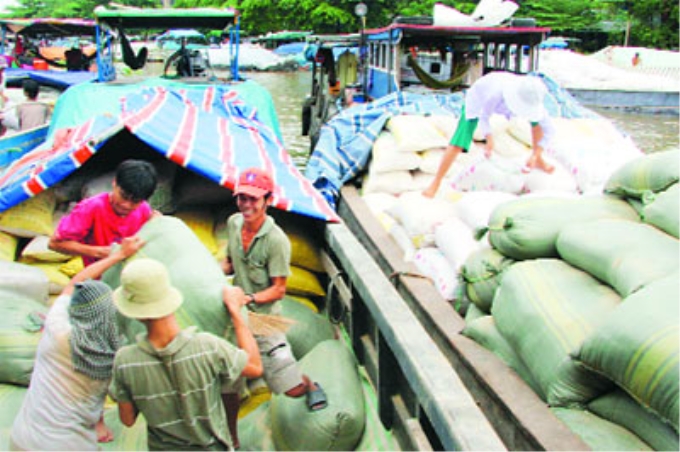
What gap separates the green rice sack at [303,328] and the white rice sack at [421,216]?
2.36ft

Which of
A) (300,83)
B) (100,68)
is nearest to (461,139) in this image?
(100,68)

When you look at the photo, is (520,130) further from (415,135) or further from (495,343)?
(495,343)

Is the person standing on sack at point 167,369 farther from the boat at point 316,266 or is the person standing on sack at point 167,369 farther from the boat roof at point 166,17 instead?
the boat roof at point 166,17

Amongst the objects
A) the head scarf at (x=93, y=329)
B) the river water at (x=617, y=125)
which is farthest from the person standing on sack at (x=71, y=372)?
the river water at (x=617, y=125)

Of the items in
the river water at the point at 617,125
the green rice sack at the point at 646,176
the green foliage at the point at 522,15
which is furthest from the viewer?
the green foliage at the point at 522,15

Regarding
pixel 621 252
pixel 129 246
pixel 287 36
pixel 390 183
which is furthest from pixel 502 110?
pixel 287 36

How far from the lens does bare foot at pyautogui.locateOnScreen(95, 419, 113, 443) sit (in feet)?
8.29

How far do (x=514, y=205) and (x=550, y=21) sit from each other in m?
30.3

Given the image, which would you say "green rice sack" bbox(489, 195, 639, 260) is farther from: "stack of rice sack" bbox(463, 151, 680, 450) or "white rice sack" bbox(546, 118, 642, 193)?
"white rice sack" bbox(546, 118, 642, 193)

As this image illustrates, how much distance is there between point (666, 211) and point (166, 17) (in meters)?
6.16

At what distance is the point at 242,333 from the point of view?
7.43 ft

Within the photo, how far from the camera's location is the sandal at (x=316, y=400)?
2695 millimetres

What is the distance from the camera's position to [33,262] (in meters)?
3.61

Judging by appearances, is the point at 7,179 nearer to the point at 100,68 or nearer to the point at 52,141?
the point at 52,141
